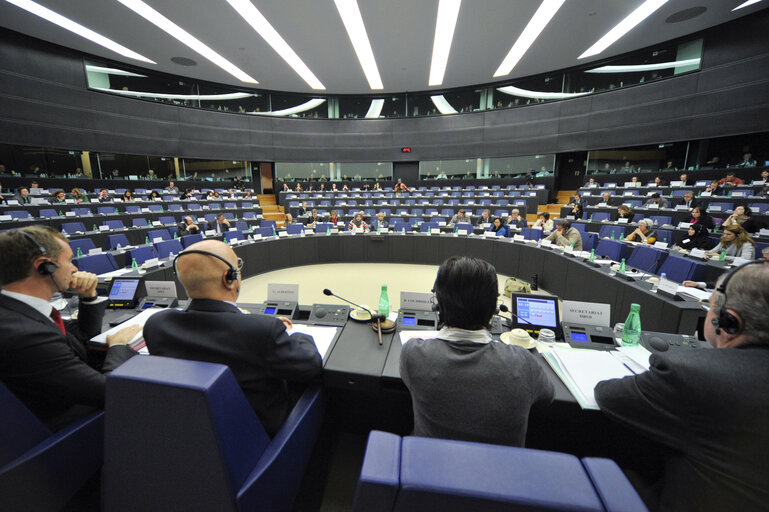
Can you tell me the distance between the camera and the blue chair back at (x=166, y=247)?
4.59 m

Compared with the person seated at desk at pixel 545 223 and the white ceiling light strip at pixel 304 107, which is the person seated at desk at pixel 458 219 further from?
the white ceiling light strip at pixel 304 107

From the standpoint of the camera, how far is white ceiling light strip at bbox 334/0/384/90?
681 centimetres

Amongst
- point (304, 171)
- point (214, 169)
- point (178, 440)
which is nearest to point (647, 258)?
point (178, 440)

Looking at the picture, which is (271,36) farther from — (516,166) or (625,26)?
(516,166)

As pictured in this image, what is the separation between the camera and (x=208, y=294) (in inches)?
45.7

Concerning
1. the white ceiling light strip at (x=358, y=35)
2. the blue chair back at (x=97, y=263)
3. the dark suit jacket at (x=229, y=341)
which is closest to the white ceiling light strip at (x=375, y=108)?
the white ceiling light strip at (x=358, y=35)

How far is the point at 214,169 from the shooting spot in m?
13.4

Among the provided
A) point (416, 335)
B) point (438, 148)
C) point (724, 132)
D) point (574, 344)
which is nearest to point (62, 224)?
point (416, 335)

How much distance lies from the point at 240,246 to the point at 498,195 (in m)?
8.87

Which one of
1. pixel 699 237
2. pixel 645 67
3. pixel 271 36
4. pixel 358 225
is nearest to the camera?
pixel 699 237

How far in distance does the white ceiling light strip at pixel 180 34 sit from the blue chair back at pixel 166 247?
6.02m

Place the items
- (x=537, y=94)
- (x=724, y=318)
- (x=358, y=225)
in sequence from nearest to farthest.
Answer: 1. (x=724, y=318)
2. (x=358, y=225)
3. (x=537, y=94)

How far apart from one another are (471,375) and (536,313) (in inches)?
44.6

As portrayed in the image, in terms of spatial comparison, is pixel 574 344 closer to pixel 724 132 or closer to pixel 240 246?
pixel 240 246
